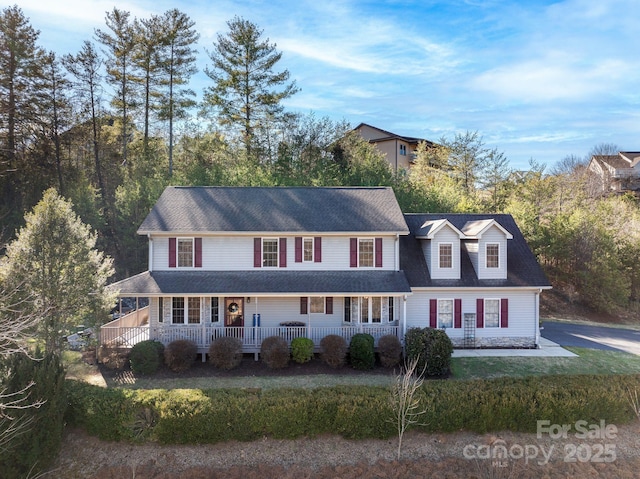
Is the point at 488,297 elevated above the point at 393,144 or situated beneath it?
situated beneath

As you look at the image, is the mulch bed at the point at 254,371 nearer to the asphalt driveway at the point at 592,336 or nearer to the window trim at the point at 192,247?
the window trim at the point at 192,247

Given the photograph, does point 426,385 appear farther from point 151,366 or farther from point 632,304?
point 632,304

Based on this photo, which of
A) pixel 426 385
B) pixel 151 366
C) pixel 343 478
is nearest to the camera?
pixel 343 478

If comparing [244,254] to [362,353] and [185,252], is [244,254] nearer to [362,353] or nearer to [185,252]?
[185,252]

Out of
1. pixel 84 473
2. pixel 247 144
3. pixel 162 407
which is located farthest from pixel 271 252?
pixel 247 144

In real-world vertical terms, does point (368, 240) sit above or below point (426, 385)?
above

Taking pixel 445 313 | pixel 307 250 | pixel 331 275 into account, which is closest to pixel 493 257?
pixel 445 313
